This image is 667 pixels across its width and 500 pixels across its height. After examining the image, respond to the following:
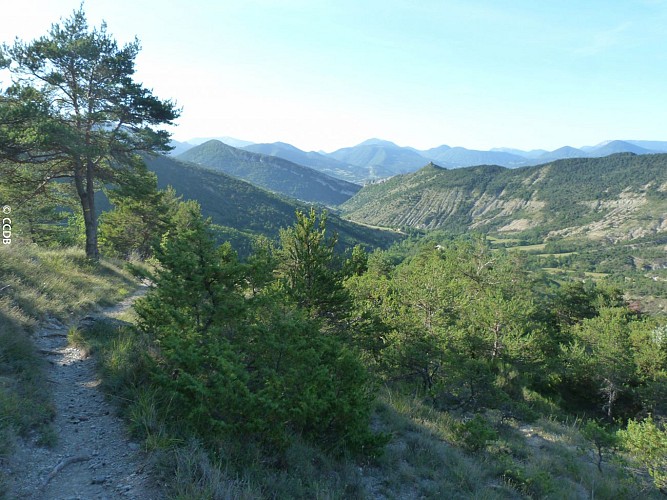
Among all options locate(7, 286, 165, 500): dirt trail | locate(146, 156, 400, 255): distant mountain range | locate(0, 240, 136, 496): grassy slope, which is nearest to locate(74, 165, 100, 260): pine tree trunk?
locate(0, 240, 136, 496): grassy slope

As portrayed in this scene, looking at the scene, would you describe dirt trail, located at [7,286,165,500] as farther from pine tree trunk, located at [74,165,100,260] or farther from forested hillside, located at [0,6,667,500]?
pine tree trunk, located at [74,165,100,260]

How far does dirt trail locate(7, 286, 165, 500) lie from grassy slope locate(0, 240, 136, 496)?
231mm

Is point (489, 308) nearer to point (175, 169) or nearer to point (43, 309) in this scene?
point (43, 309)

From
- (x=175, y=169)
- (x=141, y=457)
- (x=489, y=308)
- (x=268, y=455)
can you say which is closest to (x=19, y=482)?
(x=141, y=457)

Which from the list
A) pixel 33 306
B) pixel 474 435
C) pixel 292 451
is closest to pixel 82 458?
pixel 292 451

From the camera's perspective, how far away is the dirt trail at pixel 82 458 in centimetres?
430

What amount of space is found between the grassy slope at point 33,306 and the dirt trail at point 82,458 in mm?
231

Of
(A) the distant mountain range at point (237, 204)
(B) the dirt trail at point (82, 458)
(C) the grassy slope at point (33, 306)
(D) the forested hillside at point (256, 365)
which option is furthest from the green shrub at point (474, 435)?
(A) the distant mountain range at point (237, 204)

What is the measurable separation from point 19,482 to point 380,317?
45.4 ft

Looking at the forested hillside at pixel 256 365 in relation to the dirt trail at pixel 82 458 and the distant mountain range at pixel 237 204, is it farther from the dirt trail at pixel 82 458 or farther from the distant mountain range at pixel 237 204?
the distant mountain range at pixel 237 204

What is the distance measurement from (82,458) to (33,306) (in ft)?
20.7

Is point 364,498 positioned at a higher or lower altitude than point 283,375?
lower

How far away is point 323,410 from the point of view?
21.1 ft

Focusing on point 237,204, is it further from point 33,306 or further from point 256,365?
point 256,365
